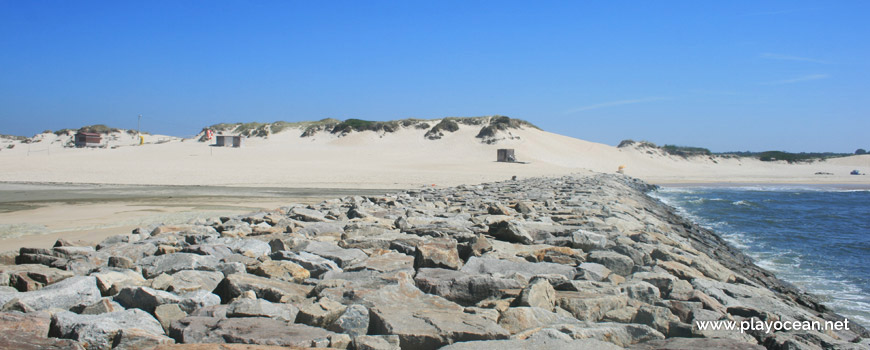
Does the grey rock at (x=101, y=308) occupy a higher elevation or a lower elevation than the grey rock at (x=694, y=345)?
higher

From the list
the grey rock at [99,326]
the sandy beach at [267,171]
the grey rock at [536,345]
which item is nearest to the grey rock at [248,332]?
the grey rock at [99,326]

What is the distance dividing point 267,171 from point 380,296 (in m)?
21.2

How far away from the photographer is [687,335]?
282 cm

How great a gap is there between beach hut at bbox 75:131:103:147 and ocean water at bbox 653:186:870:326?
1719 inches

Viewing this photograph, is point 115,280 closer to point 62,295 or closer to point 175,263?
point 62,295

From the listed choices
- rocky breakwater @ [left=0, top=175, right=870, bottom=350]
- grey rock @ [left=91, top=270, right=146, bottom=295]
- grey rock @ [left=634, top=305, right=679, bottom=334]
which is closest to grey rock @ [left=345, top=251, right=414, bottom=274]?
rocky breakwater @ [left=0, top=175, right=870, bottom=350]

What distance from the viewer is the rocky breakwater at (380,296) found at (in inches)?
95.0

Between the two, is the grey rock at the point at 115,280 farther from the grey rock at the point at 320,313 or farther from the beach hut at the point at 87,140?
the beach hut at the point at 87,140

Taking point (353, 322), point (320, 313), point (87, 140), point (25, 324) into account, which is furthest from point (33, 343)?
point (87, 140)

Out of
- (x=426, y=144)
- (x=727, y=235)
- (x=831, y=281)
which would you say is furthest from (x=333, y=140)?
(x=831, y=281)

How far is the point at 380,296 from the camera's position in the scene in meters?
2.96

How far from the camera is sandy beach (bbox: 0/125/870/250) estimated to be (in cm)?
973

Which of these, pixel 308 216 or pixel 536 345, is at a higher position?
pixel 308 216

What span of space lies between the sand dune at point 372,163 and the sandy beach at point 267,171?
0.24 ft
